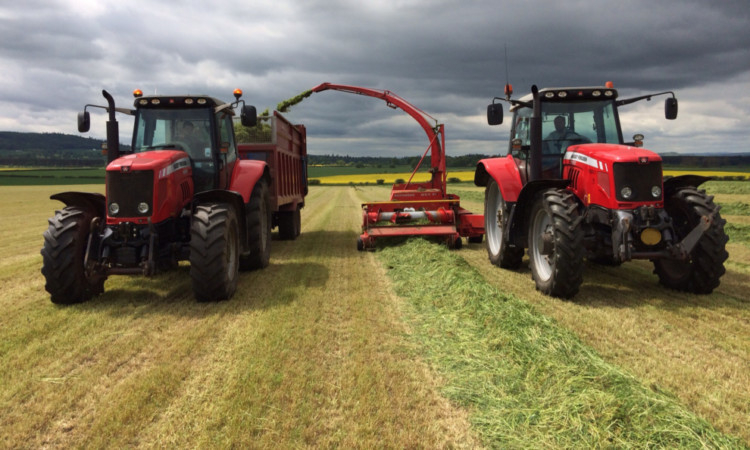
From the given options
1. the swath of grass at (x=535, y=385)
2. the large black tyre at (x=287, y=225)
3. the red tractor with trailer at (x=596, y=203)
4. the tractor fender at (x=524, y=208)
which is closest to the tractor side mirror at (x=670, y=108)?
the red tractor with trailer at (x=596, y=203)

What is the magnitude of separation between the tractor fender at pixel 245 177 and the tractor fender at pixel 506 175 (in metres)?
3.58

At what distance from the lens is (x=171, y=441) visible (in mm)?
2826

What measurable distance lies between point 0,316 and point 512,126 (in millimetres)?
7114

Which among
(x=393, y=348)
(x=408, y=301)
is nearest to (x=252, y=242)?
(x=408, y=301)

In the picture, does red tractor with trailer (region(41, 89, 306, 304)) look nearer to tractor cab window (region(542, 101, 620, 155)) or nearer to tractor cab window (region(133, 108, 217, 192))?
tractor cab window (region(133, 108, 217, 192))

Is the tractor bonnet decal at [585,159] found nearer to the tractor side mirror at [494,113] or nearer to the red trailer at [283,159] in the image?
the tractor side mirror at [494,113]

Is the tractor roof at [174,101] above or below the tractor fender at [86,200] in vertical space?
above

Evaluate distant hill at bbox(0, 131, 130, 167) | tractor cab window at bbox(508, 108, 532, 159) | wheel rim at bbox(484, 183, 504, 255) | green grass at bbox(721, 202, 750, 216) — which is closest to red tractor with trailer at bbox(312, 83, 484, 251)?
wheel rim at bbox(484, 183, 504, 255)

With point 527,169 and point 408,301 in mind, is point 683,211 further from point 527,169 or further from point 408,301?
point 408,301

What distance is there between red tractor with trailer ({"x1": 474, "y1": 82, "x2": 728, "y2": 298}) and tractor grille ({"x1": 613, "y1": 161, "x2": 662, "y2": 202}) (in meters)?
0.01

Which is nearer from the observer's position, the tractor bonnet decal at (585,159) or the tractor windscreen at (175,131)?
the tractor bonnet decal at (585,159)

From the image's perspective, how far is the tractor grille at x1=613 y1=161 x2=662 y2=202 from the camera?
18.1 feet

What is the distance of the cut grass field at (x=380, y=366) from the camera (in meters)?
2.88

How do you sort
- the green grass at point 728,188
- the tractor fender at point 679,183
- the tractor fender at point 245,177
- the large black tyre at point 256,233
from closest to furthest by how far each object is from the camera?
the tractor fender at point 679,183, the tractor fender at point 245,177, the large black tyre at point 256,233, the green grass at point 728,188
